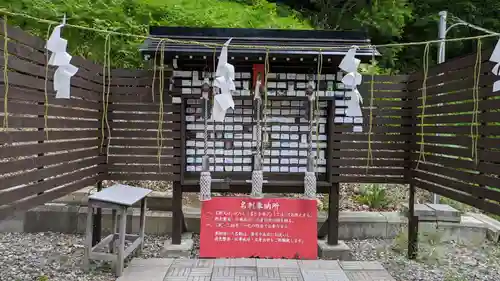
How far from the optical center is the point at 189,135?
17.7 ft

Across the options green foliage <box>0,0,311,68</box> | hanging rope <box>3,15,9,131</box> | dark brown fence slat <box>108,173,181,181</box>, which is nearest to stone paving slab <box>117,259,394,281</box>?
dark brown fence slat <box>108,173,181,181</box>

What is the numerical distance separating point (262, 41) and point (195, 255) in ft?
9.48

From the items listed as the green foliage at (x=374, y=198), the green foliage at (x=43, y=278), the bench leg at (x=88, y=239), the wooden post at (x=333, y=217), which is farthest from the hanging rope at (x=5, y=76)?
the green foliage at (x=374, y=198)

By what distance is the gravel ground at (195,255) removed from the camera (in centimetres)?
459

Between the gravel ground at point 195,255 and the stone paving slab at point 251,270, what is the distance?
30 centimetres

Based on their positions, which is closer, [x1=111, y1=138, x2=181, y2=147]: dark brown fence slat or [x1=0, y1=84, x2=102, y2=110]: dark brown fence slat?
[x1=0, y1=84, x2=102, y2=110]: dark brown fence slat

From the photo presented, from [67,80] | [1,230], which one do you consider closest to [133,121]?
[67,80]

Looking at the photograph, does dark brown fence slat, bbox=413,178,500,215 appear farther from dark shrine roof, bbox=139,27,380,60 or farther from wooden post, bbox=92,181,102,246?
wooden post, bbox=92,181,102,246

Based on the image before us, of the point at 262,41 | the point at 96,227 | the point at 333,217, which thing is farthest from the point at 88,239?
the point at 262,41

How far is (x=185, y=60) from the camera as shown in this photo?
5.22 m

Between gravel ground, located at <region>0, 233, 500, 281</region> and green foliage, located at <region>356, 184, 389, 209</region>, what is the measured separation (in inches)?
35.1

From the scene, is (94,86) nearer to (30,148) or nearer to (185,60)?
(185,60)

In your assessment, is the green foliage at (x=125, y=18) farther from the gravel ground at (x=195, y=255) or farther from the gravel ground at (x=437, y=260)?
the gravel ground at (x=437, y=260)

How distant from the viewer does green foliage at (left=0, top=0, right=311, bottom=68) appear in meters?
7.10
